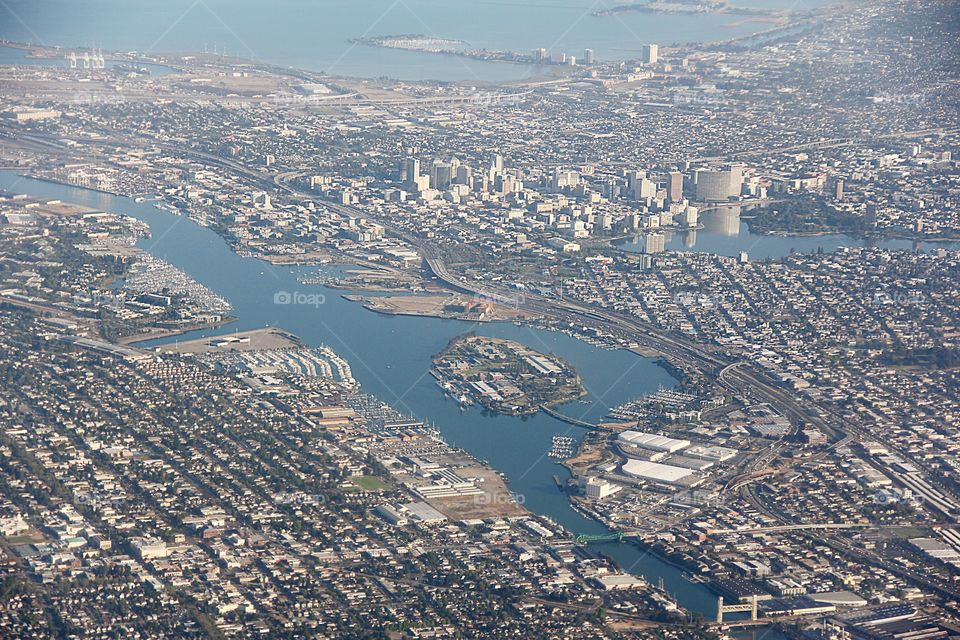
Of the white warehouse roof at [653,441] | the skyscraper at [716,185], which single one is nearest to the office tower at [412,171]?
the skyscraper at [716,185]

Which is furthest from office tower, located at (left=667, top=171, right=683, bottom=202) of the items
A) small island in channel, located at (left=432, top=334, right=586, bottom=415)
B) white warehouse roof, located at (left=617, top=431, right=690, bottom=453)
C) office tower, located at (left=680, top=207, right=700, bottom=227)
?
white warehouse roof, located at (left=617, top=431, right=690, bottom=453)

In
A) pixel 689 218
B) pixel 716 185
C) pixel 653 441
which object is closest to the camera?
pixel 653 441

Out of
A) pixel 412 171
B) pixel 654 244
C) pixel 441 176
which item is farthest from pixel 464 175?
pixel 654 244

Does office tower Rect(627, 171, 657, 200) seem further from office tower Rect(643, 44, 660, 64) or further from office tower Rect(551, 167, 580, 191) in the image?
office tower Rect(643, 44, 660, 64)

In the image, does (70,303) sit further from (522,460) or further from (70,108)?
(70,108)

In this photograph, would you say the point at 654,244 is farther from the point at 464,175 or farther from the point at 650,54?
the point at 650,54

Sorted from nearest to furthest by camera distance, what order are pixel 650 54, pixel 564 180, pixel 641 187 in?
pixel 641 187, pixel 564 180, pixel 650 54

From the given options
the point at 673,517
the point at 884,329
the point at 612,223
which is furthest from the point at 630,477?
the point at 612,223
